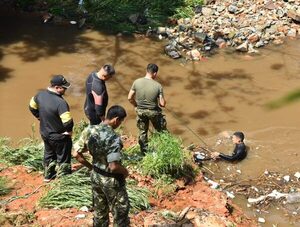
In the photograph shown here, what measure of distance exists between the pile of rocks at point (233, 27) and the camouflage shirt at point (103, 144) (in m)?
7.46

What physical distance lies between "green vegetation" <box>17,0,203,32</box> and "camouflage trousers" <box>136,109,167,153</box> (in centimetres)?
625

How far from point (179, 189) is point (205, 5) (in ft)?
27.2

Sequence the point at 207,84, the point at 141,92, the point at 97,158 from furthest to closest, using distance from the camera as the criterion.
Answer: the point at 207,84 → the point at 141,92 → the point at 97,158

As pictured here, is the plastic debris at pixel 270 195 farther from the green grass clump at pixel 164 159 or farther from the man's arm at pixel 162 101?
the man's arm at pixel 162 101

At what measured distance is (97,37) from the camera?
459 inches

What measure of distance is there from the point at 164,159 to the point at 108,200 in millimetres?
2353

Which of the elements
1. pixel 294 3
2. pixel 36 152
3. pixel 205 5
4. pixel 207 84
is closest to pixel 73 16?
pixel 205 5

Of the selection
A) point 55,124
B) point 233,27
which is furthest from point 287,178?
point 233,27

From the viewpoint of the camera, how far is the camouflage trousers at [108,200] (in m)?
3.53

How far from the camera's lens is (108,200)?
3.64 meters

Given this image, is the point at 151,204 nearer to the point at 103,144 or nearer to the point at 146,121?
the point at 146,121

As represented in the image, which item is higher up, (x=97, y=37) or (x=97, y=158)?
(x=97, y=158)

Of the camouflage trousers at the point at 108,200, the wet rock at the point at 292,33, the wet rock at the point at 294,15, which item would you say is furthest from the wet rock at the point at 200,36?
the camouflage trousers at the point at 108,200

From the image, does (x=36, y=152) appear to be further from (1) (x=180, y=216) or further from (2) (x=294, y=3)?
(2) (x=294, y=3)
